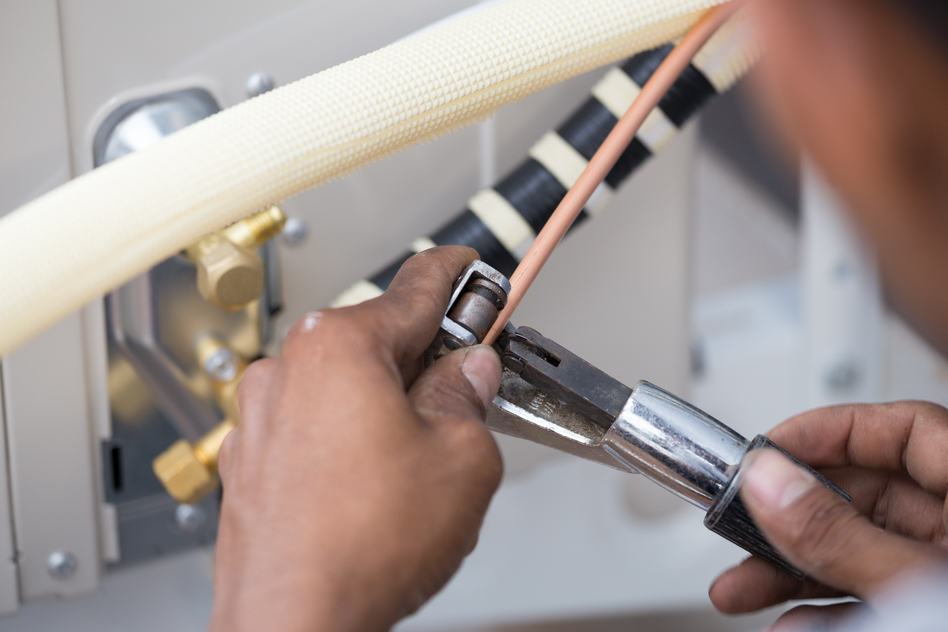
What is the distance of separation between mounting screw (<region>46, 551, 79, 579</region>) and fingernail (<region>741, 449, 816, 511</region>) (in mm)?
346

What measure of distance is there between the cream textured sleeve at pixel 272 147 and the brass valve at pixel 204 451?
10cm

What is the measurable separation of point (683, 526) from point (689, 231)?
236 millimetres

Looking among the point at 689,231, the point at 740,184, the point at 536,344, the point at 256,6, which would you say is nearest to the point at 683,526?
the point at 689,231

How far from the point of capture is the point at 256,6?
0.37 meters

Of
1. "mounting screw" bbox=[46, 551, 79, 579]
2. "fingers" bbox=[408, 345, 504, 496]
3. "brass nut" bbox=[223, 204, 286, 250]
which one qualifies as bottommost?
"mounting screw" bbox=[46, 551, 79, 579]

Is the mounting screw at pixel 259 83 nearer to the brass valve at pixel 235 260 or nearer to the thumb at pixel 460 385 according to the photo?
the brass valve at pixel 235 260

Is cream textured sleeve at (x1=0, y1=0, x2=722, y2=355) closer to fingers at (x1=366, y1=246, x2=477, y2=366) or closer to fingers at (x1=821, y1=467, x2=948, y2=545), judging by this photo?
fingers at (x1=366, y1=246, x2=477, y2=366)

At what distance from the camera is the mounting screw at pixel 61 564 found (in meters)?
0.41

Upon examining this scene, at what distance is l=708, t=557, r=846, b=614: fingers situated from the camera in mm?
393

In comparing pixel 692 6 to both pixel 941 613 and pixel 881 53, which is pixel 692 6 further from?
pixel 941 613

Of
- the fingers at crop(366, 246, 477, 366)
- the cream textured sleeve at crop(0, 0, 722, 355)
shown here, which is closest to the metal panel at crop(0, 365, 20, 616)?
the cream textured sleeve at crop(0, 0, 722, 355)

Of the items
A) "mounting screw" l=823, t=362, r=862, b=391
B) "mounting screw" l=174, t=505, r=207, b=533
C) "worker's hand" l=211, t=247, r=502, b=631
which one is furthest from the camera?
"mounting screw" l=823, t=362, r=862, b=391

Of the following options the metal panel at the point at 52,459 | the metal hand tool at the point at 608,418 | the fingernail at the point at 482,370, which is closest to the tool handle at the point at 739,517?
the metal hand tool at the point at 608,418

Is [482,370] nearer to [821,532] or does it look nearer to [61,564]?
[821,532]
